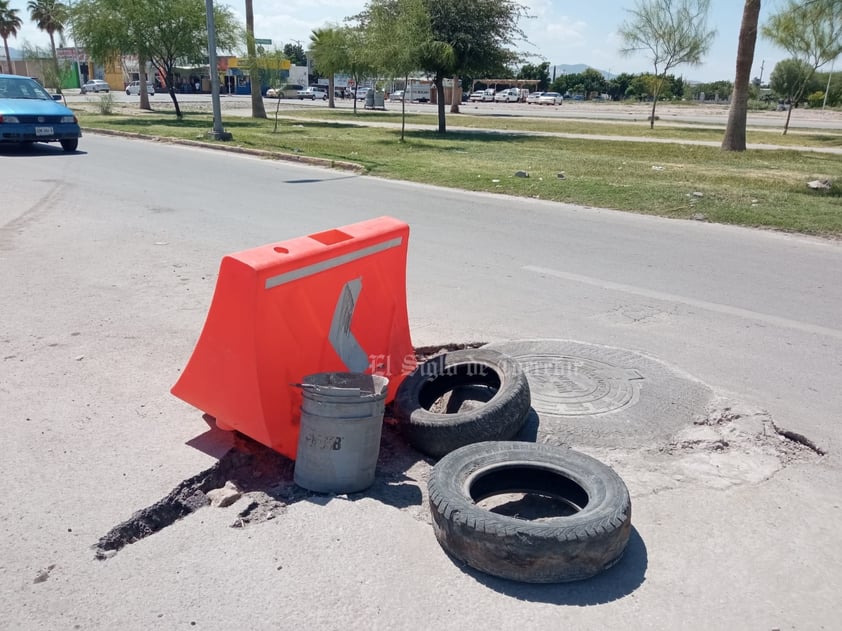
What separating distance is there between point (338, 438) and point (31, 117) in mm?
17695

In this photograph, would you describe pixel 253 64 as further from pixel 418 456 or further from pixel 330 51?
pixel 418 456

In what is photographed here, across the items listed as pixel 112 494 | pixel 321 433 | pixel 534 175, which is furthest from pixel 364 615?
pixel 534 175

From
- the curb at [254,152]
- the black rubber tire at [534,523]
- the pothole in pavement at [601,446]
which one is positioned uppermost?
the curb at [254,152]

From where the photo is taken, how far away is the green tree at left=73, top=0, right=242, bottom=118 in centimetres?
3072

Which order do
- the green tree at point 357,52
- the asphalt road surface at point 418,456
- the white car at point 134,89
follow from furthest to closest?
the white car at point 134,89 < the green tree at point 357,52 < the asphalt road surface at point 418,456

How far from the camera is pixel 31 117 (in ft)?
57.4

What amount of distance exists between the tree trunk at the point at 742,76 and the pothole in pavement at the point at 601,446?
59.3ft

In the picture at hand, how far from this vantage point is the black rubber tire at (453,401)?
3.80 metres

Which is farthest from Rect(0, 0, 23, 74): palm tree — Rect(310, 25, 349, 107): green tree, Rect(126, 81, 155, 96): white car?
Rect(310, 25, 349, 107): green tree

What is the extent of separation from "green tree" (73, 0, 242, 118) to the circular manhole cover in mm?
30594

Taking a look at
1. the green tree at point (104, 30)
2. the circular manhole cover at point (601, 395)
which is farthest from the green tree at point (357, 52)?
the circular manhole cover at point (601, 395)

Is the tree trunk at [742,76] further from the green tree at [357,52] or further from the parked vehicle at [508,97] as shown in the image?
the parked vehicle at [508,97]

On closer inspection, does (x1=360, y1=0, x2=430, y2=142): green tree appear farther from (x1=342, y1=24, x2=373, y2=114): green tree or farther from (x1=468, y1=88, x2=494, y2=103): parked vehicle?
(x1=468, y1=88, x2=494, y2=103): parked vehicle

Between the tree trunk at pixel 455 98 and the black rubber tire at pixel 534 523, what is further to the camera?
the tree trunk at pixel 455 98
